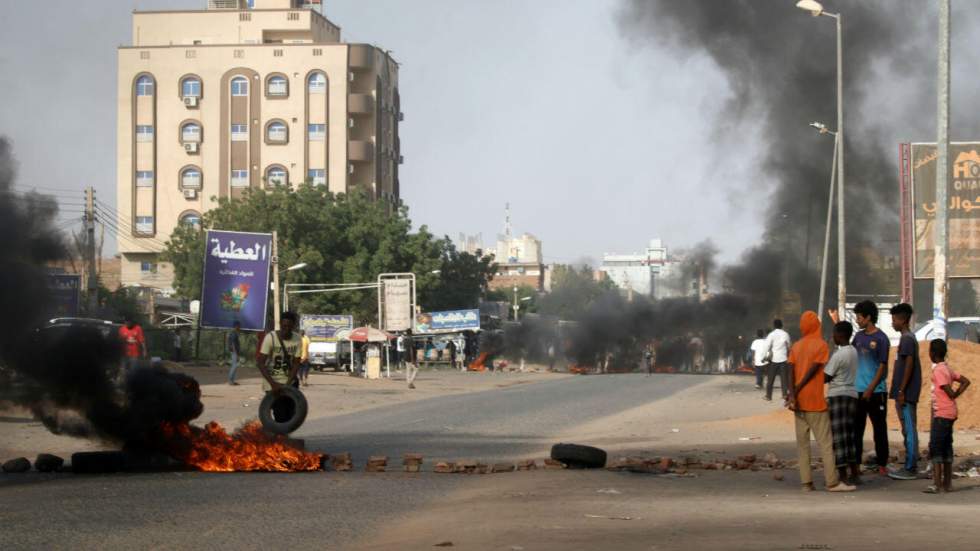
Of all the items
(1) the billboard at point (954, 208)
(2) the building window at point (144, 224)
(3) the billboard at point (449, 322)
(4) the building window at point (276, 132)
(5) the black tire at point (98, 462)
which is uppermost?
(4) the building window at point (276, 132)

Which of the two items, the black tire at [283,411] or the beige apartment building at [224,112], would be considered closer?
the black tire at [283,411]

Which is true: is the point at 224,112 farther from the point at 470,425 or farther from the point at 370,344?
the point at 470,425

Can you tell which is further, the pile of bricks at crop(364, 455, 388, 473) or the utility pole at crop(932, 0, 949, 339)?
the utility pole at crop(932, 0, 949, 339)

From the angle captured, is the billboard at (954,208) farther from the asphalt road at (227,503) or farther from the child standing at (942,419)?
the child standing at (942,419)

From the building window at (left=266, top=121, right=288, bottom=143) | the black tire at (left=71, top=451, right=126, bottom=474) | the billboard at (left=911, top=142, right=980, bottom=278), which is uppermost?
the building window at (left=266, top=121, right=288, bottom=143)

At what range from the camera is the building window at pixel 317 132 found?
8969 centimetres

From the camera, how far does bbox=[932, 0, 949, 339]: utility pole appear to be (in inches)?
648

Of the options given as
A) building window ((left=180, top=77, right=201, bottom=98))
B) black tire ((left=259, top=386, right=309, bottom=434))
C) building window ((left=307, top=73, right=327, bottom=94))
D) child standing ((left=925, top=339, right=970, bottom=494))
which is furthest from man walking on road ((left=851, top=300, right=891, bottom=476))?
building window ((left=180, top=77, right=201, bottom=98))

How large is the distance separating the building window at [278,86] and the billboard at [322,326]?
3448 cm

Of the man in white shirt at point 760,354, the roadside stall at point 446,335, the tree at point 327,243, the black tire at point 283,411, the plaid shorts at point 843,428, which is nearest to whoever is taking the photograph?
the plaid shorts at point 843,428

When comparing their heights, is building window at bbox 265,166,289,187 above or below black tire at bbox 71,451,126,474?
above

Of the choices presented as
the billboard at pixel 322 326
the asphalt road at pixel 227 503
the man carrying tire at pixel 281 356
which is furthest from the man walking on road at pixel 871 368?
the billboard at pixel 322 326

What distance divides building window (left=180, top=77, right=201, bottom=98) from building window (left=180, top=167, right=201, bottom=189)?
197 inches

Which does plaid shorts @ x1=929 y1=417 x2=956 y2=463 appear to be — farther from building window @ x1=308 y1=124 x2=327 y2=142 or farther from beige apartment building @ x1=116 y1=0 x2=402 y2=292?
building window @ x1=308 y1=124 x2=327 y2=142
